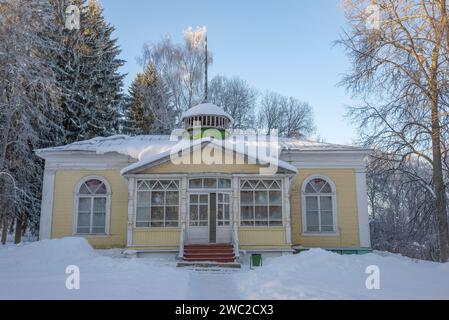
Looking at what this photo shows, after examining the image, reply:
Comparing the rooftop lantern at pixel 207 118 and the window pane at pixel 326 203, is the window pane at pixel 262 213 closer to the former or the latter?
the window pane at pixel 326 203

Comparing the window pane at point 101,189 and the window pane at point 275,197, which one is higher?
the window pane at point 101,189

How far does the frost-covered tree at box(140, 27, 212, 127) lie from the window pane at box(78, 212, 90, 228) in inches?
546

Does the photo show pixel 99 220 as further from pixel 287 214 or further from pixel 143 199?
pixel 287 214

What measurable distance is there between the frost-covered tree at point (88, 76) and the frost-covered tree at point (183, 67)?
3150mm

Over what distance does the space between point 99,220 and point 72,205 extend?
1296mm

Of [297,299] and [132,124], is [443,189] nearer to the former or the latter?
[297,299]

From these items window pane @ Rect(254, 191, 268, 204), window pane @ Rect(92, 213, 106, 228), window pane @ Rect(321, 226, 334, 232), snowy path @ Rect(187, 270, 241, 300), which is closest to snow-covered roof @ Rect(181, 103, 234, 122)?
window pane @ Rect(254, 191, 268, 204)

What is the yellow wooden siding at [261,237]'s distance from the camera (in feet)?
46.8

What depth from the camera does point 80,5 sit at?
26484 millimetres

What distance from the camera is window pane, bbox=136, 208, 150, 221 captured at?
14.6m

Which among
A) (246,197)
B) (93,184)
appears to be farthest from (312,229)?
(93,184)

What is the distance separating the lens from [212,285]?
29.1 ft

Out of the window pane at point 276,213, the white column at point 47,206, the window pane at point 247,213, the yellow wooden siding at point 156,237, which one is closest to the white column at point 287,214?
the window pane at point 276,213
